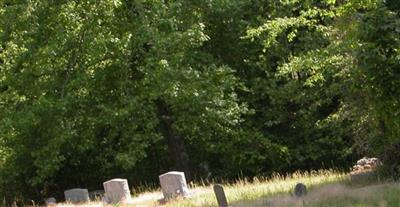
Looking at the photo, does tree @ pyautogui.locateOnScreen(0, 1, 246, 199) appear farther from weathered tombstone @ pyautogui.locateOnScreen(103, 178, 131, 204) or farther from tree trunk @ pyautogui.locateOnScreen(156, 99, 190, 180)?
weathered tombstone @ pyautogui.locateOnScreen(103, 178, 131, 204)

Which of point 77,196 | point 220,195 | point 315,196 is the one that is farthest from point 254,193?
point 77,196

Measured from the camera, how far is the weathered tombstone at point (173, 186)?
15.0 meters

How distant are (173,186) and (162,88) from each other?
21.9 feet

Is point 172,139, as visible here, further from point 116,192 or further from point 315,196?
point 315,196

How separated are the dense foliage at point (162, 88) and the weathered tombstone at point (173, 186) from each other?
6243 mm

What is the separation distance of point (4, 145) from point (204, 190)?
10437 millimetres

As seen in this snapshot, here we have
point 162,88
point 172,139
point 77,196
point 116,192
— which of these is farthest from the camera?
point 172,139


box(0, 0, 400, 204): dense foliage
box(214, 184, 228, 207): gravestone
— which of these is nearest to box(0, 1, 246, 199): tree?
box(0, 0, 400, 204): dense foliage

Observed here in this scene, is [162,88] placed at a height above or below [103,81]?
below

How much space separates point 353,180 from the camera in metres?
→ 13.6

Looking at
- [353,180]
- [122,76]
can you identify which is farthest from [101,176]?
[353,180]

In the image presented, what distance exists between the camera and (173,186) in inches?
594

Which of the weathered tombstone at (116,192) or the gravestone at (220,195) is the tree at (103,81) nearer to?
the weathered tombstone at (116,192)

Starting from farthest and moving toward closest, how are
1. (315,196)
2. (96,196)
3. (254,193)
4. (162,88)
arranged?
(162,88) → (96,196) → (254,193) → (315,196)
